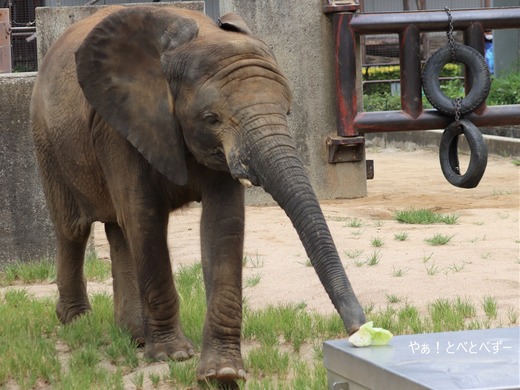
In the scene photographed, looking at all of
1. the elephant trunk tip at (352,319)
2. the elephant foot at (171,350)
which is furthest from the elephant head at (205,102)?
the elephant foot at (171,350)

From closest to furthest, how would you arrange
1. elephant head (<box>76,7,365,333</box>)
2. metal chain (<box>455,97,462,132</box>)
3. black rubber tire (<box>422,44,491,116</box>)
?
elephant head (<box>76,7,365,333</box>) < metal chain (<box>455,97,462,132</box>) < black rubber tire (<box>422,44,491,116</box>)

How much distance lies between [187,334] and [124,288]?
47cm

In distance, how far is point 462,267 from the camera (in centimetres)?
802

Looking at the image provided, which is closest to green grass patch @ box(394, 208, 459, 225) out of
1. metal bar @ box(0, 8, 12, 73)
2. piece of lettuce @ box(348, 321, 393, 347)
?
piece of lettuce @ box(348, 321, 393, 347)

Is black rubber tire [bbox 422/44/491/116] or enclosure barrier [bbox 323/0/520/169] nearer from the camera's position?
black rubber tire [bbox 422/44/491/116]

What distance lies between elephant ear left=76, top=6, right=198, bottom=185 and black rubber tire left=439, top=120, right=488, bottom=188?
5386 mm

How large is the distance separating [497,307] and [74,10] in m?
5.10

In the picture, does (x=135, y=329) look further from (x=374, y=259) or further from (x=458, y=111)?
(x=458, y=111)

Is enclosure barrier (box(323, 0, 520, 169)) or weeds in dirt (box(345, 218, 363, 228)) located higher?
enclosure barrier (box(323, 0, 520, 169))

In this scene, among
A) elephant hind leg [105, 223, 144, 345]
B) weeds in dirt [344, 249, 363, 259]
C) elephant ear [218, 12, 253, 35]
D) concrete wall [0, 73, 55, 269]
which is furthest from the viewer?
concrete wall [0, 73, 55, 269]

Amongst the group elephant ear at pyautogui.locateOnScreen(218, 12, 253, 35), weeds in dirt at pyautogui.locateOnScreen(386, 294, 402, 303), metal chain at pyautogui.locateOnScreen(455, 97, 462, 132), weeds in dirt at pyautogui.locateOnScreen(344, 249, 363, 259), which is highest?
elephant ear at pyautogui.locateOnScreen(218, 12, 253, 35)

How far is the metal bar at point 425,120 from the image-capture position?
1152cm

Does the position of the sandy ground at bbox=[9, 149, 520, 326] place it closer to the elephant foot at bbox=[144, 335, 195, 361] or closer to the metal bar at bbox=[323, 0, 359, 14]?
the elephant foot at bbox=[144, 335, 195, 361]

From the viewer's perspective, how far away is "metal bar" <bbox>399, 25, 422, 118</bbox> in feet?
38.2
